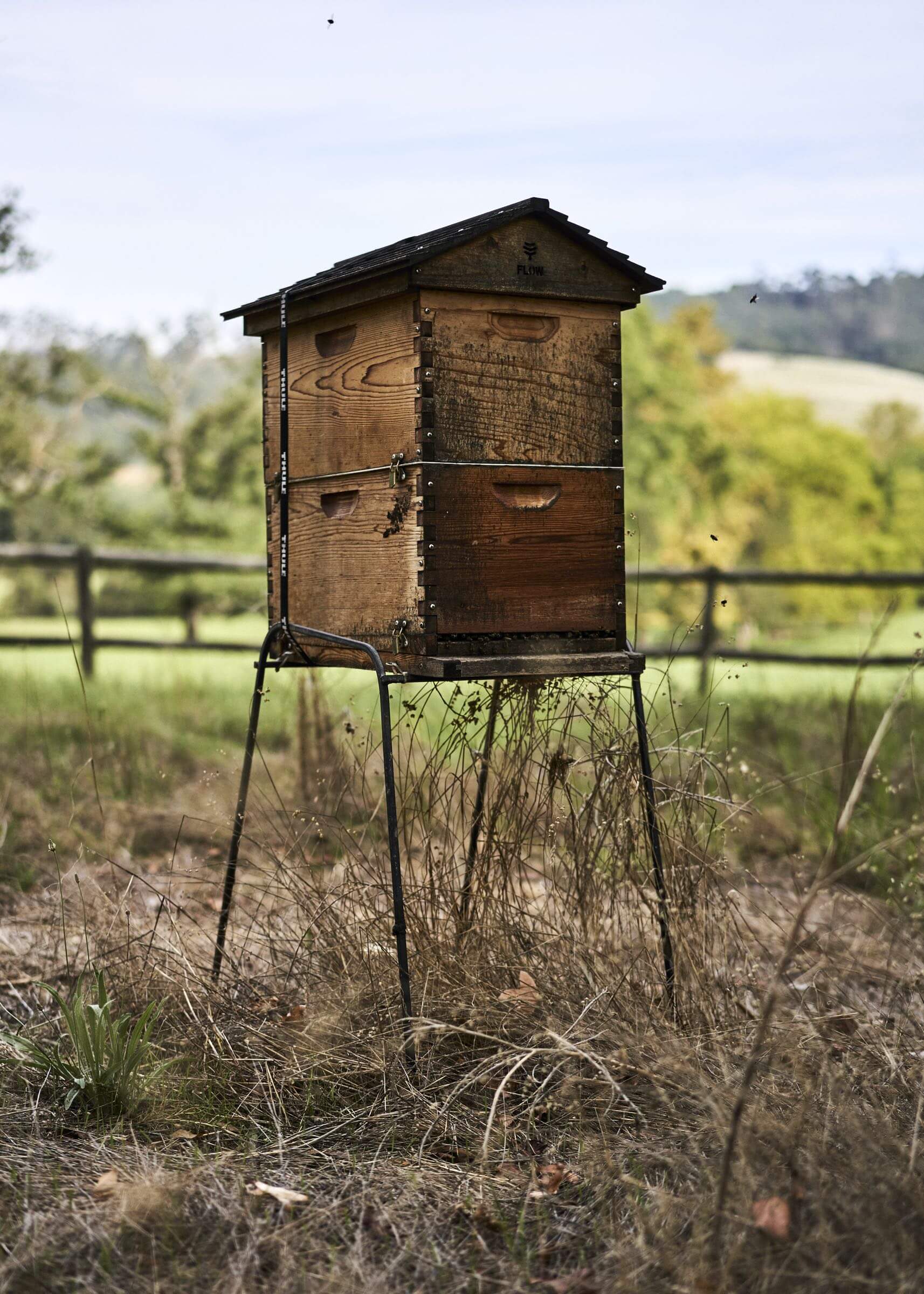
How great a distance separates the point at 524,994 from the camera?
3.87 meters

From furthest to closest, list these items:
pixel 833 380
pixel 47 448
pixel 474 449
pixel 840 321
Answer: pixel 840 321 < pixel 833 380 < pixel 47 448 < pixel 474 449

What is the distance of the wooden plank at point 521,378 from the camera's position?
377 centimetres

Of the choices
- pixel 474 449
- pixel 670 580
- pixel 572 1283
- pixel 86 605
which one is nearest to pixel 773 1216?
pixel 572 1283

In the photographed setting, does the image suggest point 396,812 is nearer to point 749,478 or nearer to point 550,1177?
point 550,1177

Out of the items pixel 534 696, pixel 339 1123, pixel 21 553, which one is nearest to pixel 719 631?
pixel 21 553

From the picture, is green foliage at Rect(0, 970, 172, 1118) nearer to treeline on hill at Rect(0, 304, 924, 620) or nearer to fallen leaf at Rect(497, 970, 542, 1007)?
fallen leaf at Rect(497, 970, 542, 1007)

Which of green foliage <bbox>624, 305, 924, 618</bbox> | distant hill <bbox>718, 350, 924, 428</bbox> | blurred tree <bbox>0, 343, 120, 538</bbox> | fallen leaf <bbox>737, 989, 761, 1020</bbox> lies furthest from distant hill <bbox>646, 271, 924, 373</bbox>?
fallen leaf <bbox>737, 989, 761, 1020</bbox>

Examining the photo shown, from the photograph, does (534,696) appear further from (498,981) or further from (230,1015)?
(230,1015)

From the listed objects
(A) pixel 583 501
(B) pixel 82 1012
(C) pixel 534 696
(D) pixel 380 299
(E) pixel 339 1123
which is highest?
(D) pixel 380 299

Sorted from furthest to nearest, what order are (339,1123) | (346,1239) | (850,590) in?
1. (850,590)
2. (339,1123)
3. (346,1239)

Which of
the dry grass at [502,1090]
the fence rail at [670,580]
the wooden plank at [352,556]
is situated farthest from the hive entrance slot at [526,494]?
the fence rail at [670,580]

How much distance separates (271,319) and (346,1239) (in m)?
3.02

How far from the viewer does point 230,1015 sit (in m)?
4.07

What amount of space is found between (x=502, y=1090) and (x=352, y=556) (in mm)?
1718
